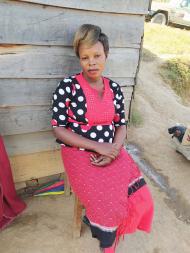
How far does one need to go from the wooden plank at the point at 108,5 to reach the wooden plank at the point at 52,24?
1.8 inches

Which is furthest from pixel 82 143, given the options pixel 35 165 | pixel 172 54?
pixel 172 54

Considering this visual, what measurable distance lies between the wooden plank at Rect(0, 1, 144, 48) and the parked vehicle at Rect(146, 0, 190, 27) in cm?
1225

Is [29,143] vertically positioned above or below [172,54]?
above

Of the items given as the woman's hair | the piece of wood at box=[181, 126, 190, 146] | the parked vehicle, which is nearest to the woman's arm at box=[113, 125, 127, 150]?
the woman's hair

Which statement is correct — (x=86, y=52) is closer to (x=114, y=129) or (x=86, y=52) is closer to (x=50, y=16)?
(x=50, y=16)

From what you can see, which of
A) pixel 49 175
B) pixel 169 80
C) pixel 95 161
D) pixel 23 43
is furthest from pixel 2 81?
pixel 169 80

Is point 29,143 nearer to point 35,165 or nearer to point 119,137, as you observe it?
point 35,165

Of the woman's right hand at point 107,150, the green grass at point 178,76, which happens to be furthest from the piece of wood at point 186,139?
the green grass at point 178,76

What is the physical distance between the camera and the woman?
2238mm

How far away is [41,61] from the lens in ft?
8.45

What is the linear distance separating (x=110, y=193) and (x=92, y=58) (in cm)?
103

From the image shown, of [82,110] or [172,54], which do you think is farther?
[172,54]

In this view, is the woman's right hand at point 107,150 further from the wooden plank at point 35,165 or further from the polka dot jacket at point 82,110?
the wooden plank at point 35,165

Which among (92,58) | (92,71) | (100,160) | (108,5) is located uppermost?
(108,5)
